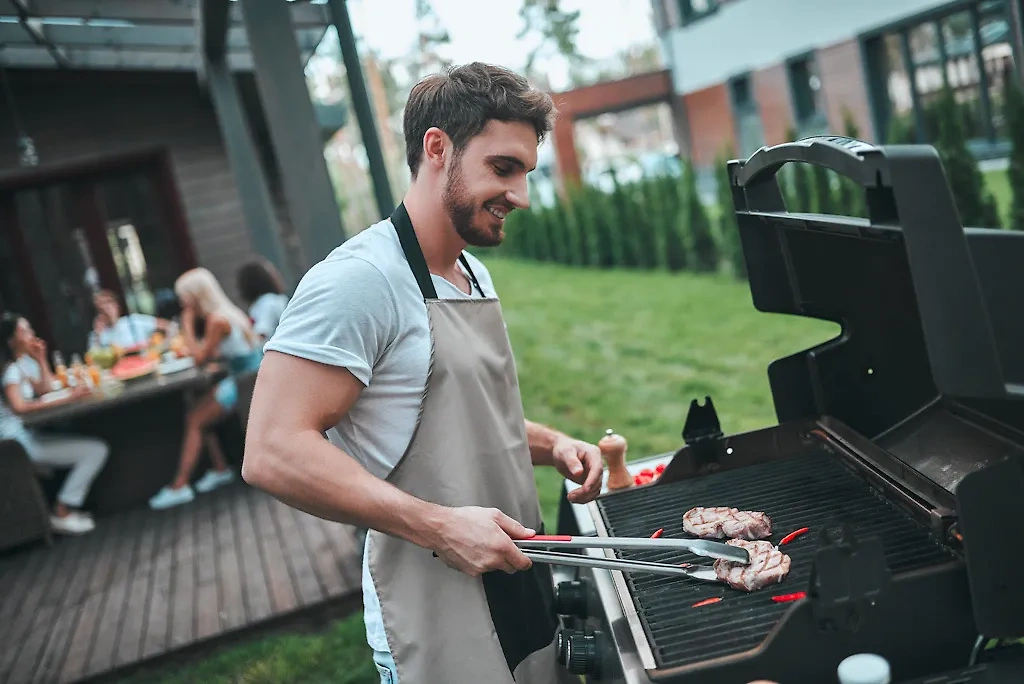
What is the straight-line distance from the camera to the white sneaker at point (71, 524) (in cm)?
609

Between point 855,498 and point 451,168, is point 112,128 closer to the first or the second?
point 451,168

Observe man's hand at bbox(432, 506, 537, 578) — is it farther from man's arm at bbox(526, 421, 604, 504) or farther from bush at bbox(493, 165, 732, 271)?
bush at bbox(493, 165, 732, 271)

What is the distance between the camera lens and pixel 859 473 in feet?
6.10

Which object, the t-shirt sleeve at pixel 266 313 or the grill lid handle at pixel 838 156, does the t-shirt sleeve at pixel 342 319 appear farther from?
the t-shirt sleeve at pixel 266 313

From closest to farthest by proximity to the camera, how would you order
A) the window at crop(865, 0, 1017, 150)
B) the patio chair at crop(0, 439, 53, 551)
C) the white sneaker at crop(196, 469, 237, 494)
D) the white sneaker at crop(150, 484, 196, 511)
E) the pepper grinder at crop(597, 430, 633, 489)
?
the pepper grinder at crop(597, 430, 633, 489), the patio chair at crop(0, 439, 53, 551), the white sneaker at crop(150, 484, 196, 511), the white sneaker at crop(196, 469, 237, 494), the window at crop(865, 0, 1017, 150)

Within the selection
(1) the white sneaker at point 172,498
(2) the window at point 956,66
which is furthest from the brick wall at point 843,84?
(1) the white sneaker at point 172,498

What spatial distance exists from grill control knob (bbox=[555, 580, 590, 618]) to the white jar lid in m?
0.70

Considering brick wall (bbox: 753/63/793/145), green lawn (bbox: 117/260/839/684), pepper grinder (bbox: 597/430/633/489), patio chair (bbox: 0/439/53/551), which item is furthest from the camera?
brick wall (bbox: 753/63/793/145)

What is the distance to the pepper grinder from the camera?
2.21m

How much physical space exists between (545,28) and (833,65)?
1087 cm

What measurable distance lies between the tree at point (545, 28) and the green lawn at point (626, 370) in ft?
41.9

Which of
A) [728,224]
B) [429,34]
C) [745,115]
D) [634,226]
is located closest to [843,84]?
[745,115]

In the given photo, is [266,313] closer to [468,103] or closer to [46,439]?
[46,439]

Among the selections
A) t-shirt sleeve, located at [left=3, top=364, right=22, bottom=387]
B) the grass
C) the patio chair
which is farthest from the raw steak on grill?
the grass
